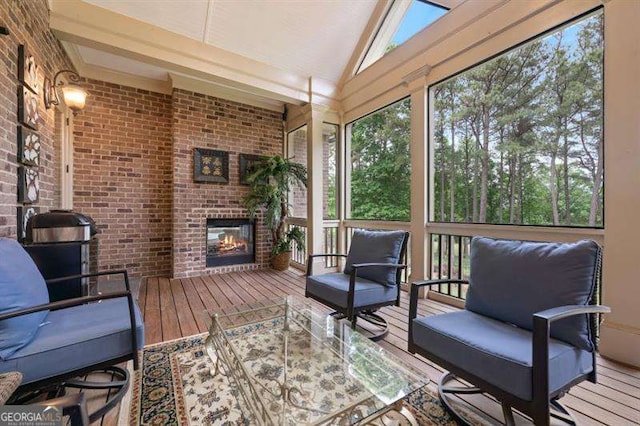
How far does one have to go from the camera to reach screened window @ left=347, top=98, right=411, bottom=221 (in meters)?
3.79

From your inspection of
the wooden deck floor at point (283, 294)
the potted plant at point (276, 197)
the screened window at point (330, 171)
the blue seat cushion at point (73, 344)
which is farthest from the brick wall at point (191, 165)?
the blue seat cushion at point (73, 344)

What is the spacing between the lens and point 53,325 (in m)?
1.51

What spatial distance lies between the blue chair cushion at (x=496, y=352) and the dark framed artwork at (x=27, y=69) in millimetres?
3309

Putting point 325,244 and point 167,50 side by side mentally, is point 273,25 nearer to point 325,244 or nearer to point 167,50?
point 167,50

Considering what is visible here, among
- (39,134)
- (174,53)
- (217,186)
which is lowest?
(217,186)

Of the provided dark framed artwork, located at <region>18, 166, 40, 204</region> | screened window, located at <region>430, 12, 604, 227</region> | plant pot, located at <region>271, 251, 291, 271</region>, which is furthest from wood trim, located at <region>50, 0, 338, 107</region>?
plant pot, located at <region>271, 251, 291, 271</region>

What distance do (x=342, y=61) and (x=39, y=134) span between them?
143 inches

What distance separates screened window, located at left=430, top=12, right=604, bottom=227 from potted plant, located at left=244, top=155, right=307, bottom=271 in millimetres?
2276

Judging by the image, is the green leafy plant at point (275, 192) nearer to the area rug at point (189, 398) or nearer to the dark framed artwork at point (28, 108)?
the dark framed artwork at point (28, 108)

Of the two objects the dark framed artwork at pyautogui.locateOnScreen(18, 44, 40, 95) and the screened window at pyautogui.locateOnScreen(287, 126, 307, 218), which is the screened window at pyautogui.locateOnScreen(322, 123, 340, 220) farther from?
the dark framed artwork at pyautogui.locateOnScreen(18, 44, 40, 95)

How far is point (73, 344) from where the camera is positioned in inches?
52.2

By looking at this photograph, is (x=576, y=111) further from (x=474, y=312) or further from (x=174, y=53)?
(x=174, y=53)

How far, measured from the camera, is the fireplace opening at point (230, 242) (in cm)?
457

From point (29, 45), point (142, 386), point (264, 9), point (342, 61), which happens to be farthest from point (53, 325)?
point (342, 61)
